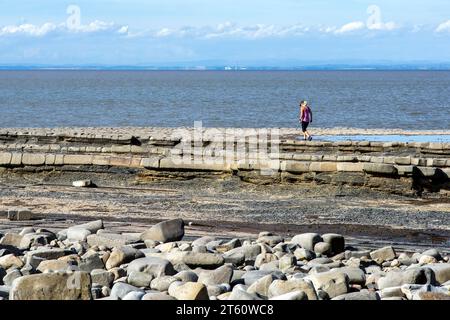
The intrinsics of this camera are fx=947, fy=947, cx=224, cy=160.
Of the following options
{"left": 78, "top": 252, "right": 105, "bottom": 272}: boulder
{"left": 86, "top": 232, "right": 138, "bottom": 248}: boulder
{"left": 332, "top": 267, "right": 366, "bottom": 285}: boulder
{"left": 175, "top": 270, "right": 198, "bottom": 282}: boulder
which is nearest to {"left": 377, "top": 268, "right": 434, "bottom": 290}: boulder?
{"left": 332, "top": 267, "right": 366, "bottom": 285}: boulder

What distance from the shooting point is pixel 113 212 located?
64.0 ft

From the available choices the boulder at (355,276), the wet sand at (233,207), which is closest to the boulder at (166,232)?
the wet sand at (233,207)

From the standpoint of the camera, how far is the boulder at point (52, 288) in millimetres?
9461

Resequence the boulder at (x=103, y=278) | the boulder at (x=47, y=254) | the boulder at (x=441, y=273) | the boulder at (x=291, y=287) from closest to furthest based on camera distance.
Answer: the boulder at (x=291, y=287)
the boulder at (x=103, y=278)
the boulder at (x=441, y=273)
the boulder at (x=47, y=254)

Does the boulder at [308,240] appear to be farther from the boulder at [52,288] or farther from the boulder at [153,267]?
the boulder at [52,288]

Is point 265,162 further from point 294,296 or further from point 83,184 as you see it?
point 294,296

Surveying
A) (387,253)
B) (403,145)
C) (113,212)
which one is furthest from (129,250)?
(403,145)

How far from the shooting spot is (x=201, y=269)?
11719 millimetres

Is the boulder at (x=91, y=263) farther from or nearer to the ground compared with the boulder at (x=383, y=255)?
farther from the ground

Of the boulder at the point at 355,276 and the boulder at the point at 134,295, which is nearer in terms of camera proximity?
the boulder at the point at 134,295

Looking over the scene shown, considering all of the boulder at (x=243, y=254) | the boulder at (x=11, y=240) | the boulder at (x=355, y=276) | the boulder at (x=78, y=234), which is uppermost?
the boulder at (x=355, y=276)

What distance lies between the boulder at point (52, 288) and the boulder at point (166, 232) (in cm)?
511

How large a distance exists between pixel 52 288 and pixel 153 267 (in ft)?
5.82

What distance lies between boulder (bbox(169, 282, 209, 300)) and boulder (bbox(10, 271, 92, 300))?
0.88 meters
